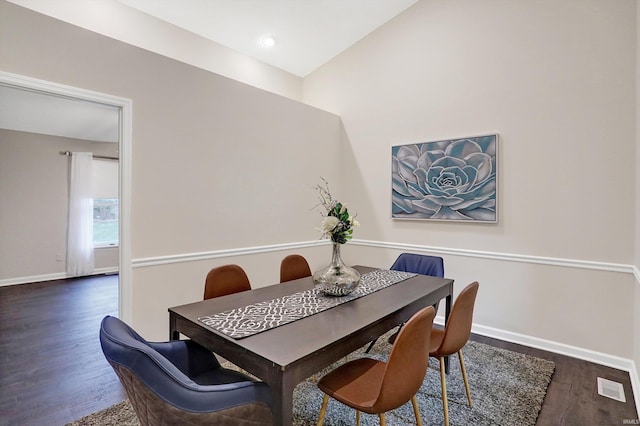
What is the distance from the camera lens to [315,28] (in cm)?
402

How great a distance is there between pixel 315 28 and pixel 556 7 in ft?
8.13

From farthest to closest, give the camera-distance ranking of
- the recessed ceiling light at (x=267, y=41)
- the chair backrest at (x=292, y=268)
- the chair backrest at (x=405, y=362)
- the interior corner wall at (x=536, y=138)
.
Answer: the recessed ceiling light at (x=267, y=41) → the chair backrest at (x=292, y=268) → the interior corner wall at (x=536, y=138) → the chair backrest at (x=405, y=362)

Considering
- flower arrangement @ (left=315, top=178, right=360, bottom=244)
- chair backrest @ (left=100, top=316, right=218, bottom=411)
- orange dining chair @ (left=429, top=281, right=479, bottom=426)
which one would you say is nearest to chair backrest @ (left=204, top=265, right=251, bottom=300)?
flower arrangement @ (left=315, top=178, right=360, bottom=244)

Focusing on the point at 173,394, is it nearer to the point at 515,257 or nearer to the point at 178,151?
the point at 178,151

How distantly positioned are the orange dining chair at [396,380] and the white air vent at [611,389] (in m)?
1.81

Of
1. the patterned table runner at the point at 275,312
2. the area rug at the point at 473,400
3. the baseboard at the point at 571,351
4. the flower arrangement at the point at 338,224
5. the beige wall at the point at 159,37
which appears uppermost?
the beige wall at the point at 159,37

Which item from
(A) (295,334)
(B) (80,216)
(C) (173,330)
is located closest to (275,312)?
(A) (295,334)

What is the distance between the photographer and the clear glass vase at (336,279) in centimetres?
204

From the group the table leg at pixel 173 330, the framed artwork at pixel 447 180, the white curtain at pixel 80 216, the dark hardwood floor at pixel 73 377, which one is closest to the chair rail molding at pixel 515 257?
the framed artwork at pixel 447 180

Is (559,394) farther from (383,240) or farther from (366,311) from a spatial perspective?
(383,240)

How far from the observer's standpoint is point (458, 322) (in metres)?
1.91

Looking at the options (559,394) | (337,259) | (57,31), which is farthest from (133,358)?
(559,394)

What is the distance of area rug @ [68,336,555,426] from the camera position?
197 centimetres

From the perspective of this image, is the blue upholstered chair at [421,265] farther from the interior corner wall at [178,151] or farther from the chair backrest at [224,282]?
the interior corner wall at [178,151]
